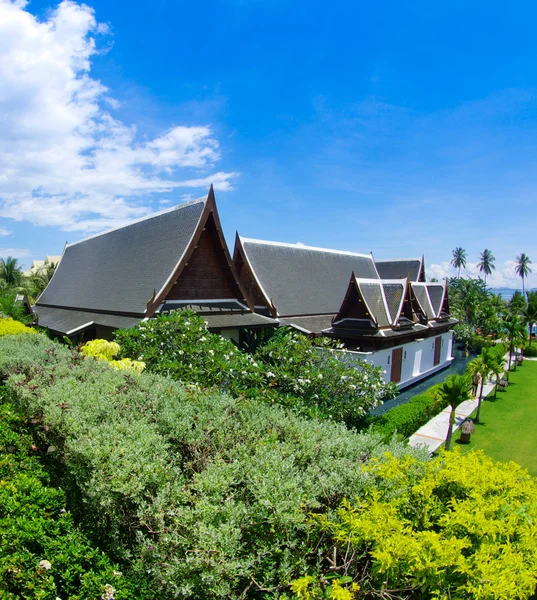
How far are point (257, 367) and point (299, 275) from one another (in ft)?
44.2

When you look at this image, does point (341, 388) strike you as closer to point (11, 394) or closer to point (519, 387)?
point (11, 394)

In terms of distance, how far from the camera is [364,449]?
10.9 feet

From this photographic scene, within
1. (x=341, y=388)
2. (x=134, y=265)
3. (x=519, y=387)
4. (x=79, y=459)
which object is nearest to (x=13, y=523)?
(x=79, y=459)

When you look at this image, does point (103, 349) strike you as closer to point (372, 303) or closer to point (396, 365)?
point (372, 303)

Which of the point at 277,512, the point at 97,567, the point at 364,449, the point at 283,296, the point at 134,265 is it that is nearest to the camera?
the point at 277,512

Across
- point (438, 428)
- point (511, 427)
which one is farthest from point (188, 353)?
point (511, 427)

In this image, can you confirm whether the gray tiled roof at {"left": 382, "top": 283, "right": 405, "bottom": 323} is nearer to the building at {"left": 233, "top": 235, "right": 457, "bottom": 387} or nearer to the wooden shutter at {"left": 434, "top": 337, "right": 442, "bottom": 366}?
the building at {"left": 233, "top": 235, "right": 457, "bottom": 387}

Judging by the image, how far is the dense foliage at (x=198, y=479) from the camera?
237 cm

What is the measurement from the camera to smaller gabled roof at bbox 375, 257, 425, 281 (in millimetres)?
27734

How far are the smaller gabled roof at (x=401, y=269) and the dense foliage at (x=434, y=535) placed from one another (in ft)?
84.7

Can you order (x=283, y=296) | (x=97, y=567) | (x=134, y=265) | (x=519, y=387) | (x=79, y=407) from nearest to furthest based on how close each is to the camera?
(x=97, y=567), (x=79, y=407), (x=134, y=265), (x=283, y=296), (x=519, y=387)

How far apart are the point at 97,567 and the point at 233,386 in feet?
15.1

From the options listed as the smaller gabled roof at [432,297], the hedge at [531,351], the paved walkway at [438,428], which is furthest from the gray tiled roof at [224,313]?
the hedge at [531,351]

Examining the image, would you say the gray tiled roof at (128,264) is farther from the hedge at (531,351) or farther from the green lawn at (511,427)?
the hedge at (531,351)
